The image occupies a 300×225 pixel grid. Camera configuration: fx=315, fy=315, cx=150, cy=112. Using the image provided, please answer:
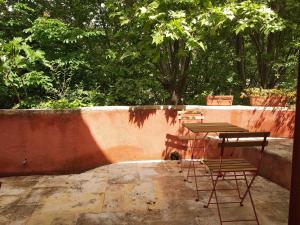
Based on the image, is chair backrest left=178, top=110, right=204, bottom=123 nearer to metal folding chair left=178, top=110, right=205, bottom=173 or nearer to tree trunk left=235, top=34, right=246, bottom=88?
metal folding chair left=178, top=110, right=205, bottom=173

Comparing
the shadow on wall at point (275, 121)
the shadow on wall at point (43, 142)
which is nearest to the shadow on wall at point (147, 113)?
the shadow on wall at point (43, 142)

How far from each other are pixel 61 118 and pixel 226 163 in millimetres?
3346

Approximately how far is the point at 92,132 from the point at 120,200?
6.52 feet

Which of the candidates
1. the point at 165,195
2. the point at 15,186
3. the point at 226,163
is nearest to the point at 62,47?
the point at 15,186

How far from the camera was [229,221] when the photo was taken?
155 inches

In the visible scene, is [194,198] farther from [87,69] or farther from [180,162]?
[87,69]

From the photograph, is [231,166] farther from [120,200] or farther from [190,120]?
[190,120]

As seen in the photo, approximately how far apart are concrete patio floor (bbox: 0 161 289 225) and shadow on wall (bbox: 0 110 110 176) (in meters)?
0.24

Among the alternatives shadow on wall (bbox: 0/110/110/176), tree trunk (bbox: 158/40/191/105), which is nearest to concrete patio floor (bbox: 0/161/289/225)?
shadow on wall (bbox: 0/110/110/176)

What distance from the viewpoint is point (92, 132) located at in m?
6.44

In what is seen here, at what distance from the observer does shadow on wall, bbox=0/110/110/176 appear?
5.99 m

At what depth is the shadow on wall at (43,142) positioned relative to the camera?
19.7 feet

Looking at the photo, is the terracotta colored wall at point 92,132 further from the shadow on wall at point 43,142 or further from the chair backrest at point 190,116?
the chair backrest at point 190,116

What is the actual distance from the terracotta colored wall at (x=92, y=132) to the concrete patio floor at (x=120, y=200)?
0.37 m
